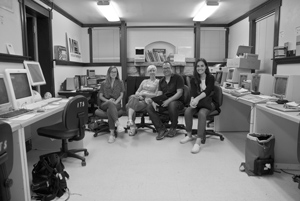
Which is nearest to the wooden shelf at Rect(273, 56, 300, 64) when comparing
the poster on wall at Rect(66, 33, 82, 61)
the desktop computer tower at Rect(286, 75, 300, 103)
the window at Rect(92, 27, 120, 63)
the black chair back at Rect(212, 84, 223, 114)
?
Answer: the desktop computer tower at Rect(286, 75, 300, 103)

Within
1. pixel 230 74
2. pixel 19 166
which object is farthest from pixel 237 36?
pixel 19 166

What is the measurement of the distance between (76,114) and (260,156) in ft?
6.49

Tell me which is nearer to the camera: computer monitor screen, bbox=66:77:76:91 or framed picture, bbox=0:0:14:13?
framed picture, bbox=0:0:14:13

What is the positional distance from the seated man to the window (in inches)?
105

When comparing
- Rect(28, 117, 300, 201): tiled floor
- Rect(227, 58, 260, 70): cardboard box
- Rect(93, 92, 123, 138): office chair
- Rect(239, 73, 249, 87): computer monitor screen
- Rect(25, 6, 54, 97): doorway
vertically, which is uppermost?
Rect(25, 6, 54, 97): doorway

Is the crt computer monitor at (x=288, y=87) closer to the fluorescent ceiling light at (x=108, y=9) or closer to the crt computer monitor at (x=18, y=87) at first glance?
the crt computer monitor at (x=18, y=87)

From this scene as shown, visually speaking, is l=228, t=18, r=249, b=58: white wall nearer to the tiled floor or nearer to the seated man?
the seated man

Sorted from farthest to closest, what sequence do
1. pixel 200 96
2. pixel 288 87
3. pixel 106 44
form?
1. pixel 106 44
2. pixel 200 96
3. pixel 288 87

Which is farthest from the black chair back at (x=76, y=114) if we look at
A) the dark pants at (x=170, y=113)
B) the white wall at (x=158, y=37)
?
the white wall at (x=158, y=37)

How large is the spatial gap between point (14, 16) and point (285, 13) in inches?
161

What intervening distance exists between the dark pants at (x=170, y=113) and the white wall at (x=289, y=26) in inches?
71.1

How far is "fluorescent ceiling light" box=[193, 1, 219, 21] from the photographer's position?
4.23 metres

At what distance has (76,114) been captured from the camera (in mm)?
2500

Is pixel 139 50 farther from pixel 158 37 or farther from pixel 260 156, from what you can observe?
pixel 260 156
